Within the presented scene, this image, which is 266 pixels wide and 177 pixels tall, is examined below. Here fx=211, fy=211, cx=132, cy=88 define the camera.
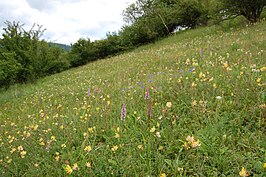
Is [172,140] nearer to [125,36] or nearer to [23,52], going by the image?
[23,52]

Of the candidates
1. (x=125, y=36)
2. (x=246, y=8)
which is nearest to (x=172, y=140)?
(x=246, y=8)

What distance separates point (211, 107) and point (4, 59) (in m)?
13.3

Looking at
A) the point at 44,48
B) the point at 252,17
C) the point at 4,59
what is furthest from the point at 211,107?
the point at 44,48

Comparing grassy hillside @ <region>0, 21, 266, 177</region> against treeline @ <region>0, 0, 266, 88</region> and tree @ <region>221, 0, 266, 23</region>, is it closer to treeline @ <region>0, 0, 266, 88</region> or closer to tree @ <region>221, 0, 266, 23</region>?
treeline @ <region>0, 0, 266, 88</region>

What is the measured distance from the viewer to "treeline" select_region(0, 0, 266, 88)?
484 inches

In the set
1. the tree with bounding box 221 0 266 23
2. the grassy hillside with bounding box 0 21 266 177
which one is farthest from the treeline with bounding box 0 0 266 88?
the grassy hillside with bounding box 0 21 266 177

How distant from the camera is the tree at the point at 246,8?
37.8 feet

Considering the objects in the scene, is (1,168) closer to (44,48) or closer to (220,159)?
(220,159)

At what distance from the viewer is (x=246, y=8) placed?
1190 centimetres

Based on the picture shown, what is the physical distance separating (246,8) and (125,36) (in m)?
14.5

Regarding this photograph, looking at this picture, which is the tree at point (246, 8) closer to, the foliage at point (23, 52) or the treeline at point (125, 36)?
the treeline at point (125, 36)

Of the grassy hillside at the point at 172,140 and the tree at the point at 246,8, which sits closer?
the grassy hillside at the point at 172,140

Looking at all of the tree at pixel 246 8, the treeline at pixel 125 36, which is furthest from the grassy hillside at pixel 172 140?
the tree at pixel 246 8

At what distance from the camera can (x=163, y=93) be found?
3520 mm
